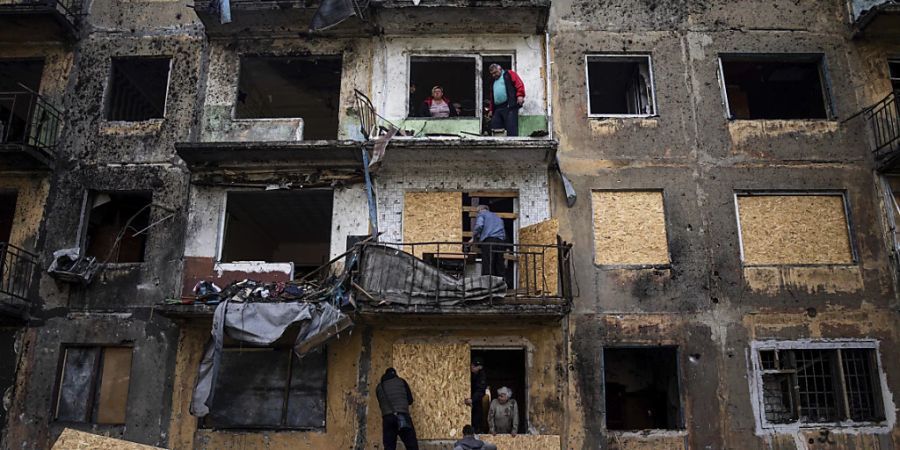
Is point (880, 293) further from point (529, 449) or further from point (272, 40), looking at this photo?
point (272, 40)

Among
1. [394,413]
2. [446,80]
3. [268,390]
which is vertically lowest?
[394,413]

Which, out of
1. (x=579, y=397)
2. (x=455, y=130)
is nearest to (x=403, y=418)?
(x=579, y=397)

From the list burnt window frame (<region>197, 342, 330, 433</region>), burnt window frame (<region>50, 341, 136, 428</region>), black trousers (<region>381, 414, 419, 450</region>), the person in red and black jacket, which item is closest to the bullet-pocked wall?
the person in red and black jacket

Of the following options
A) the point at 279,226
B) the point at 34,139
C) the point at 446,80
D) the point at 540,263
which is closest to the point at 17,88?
the point at 34,139

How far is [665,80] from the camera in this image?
48.2ft

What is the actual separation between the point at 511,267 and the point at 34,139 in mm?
10151

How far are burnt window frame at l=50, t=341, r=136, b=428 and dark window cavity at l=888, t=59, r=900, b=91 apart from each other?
16372 millimetres

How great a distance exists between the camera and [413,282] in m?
12.8

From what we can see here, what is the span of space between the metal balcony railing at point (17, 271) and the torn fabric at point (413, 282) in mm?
6740

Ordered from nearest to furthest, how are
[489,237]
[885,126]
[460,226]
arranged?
[489,237]
[460,226]
[885,126]

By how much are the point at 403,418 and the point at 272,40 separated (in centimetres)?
870

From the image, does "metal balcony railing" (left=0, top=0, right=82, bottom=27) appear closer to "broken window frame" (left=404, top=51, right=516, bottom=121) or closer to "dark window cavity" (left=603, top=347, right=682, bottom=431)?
"broken window frame" (left=404, top=51, right=516, bottom=121)

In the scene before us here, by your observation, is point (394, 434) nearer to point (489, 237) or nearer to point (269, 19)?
point (489, 237)

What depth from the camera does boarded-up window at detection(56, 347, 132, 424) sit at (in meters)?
13.2
